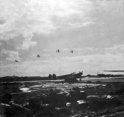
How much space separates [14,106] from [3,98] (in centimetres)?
851

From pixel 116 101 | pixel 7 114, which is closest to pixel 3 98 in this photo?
pixel 7 114

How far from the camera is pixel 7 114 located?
23719mm

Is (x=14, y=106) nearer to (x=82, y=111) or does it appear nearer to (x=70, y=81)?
(x=82, y=111)

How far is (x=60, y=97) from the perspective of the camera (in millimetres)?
30297

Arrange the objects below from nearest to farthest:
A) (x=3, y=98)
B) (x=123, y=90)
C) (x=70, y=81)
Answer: (x=3, y=98)
(x=123, y=90)
(x=70, y=81)

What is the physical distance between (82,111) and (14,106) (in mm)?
8905

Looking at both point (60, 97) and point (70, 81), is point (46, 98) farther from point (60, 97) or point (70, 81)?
point (70, 81)

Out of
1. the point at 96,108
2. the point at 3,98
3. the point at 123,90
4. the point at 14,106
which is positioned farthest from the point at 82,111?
the point at 123,90

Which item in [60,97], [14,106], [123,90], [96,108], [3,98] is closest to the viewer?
[14,106]

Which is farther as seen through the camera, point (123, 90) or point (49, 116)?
point (123, 90)

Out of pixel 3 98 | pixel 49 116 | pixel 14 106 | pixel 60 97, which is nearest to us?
pixel 49 116

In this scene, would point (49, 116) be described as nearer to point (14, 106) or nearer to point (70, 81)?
point (14, 106)

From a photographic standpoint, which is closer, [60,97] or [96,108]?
[96,108]

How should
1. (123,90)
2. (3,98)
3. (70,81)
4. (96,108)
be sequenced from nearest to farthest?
(96,108)
(3,98)
(123,90)
(70,81)
